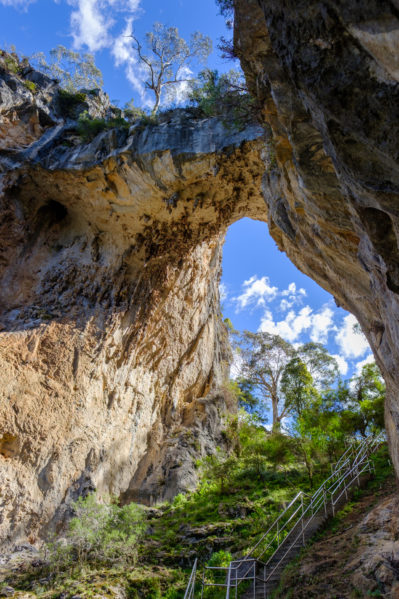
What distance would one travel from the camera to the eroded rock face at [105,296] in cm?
1168

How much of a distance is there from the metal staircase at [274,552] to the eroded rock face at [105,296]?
593cm

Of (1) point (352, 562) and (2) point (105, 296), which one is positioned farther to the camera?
(2) point (105, 296)

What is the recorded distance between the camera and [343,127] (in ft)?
11.7

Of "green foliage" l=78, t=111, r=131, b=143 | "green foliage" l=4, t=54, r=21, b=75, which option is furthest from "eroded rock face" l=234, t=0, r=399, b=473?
"green foliage" l=4, t=54, r=21, b=75

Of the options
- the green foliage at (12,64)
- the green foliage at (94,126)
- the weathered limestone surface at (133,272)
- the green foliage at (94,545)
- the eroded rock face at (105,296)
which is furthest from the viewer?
the green foliage at (12,64)

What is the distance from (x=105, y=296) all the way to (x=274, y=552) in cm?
1066

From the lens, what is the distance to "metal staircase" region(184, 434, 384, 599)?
6.53 metres

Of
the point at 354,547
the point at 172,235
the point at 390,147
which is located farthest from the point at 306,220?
the point at 172,235

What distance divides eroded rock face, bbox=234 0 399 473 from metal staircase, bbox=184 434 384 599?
107 inches

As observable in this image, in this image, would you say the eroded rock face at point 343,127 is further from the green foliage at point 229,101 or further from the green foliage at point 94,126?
the green foliage at point 94,126

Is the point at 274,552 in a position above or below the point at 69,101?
below

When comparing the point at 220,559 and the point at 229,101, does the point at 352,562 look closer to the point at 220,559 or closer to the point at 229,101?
the point at 220,559

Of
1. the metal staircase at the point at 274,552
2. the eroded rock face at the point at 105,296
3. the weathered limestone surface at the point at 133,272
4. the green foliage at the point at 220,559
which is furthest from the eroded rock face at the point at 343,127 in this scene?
the eroded rock face at the point at 105,296

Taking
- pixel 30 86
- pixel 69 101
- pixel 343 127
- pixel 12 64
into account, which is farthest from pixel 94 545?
pixel 12 64
